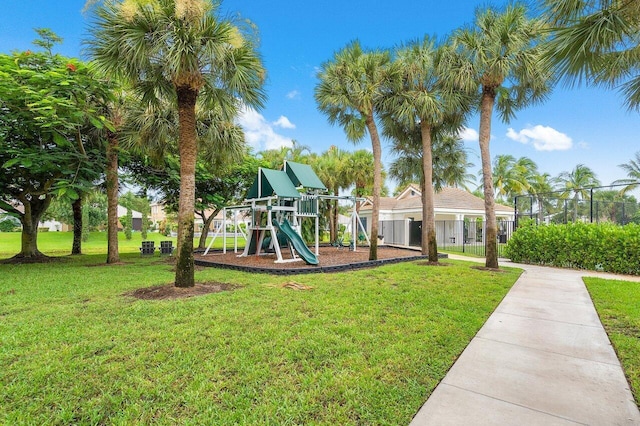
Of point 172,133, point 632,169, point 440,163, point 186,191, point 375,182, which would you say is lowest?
point 186,191

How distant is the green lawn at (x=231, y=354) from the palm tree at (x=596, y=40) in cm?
392

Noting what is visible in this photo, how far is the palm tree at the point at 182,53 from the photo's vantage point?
636 cm

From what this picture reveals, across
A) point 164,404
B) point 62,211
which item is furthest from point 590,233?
point 62,211

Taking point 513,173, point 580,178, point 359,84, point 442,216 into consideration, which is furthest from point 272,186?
point 580,178

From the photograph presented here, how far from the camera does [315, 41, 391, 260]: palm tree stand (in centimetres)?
1132

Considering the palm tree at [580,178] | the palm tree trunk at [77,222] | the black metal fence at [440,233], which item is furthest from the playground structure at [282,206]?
the palm tree at [580,178]

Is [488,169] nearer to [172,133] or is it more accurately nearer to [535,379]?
[535,379]

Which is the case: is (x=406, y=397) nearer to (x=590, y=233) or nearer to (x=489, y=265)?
(x=489, y=265)

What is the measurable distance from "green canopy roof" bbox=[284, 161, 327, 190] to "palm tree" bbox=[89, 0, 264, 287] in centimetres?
635

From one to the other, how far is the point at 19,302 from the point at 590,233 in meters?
15.7

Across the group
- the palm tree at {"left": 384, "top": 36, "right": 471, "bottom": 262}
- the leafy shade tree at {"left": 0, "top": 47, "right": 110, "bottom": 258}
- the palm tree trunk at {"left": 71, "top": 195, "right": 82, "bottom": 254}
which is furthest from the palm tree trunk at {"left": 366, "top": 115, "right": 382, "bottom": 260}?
the palm tree trunk at {"left": 71, "top": 195, "right": 82, "bottom": 254}

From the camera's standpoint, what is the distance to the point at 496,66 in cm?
966

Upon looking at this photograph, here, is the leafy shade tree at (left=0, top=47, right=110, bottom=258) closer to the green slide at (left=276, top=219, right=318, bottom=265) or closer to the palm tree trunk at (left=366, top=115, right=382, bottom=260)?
the green slide at (left=276, top=219, right=318, bottom=265)

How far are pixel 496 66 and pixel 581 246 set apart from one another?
6.96 m
